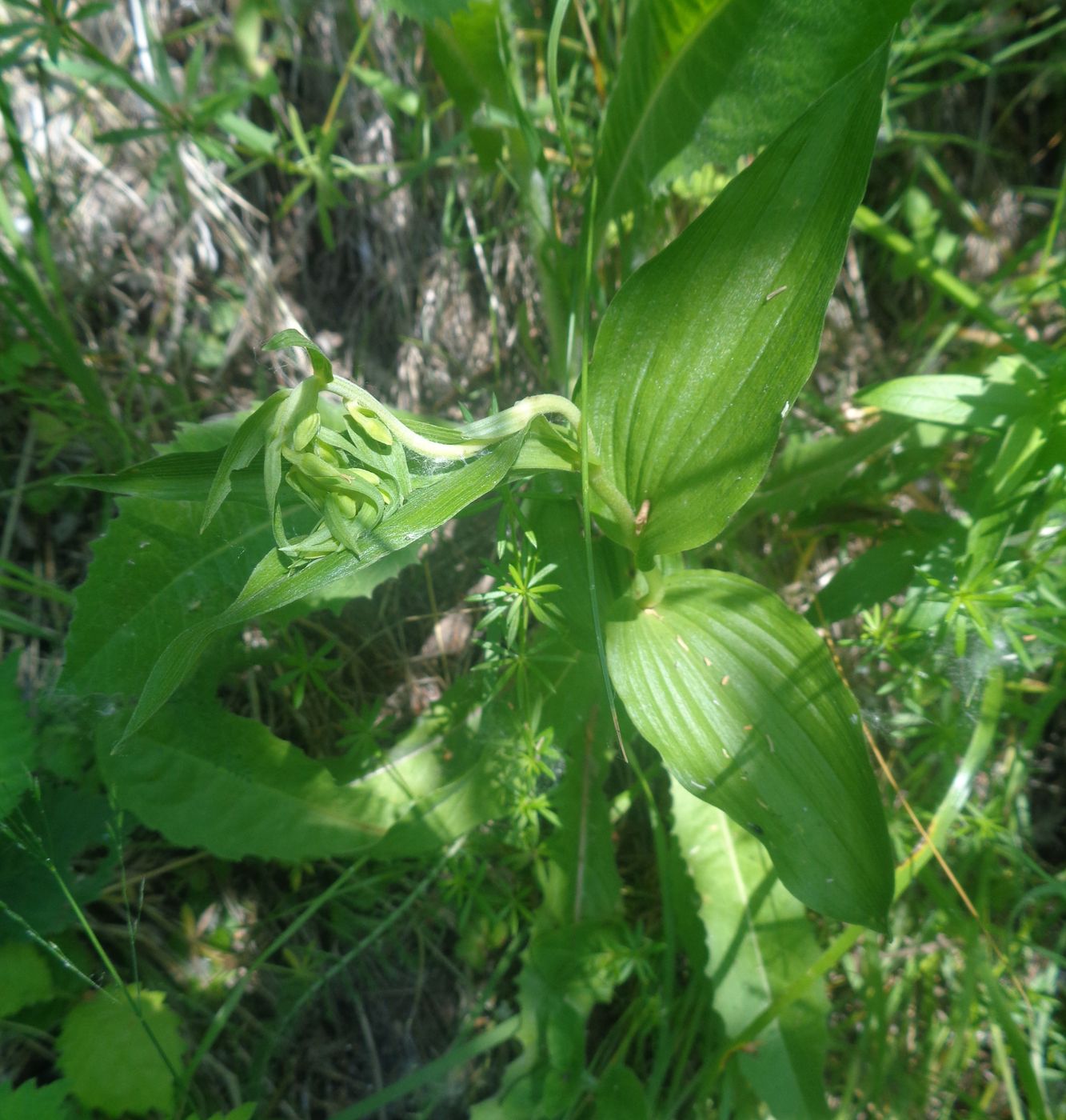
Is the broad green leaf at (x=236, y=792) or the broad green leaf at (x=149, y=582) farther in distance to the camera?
the broad green leaf at (x=236, y=792)

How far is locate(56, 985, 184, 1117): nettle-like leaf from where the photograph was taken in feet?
5.45

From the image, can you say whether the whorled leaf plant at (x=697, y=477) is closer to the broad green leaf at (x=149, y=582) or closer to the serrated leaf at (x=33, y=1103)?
the broad green leaf at (x=149, y=582)

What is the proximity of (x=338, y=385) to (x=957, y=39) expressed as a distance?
253 cm

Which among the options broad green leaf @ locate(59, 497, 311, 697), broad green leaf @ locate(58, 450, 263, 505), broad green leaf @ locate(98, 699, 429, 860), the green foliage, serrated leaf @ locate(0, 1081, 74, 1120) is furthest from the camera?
broad green leaf @ locate(98, 699, 429, 860)

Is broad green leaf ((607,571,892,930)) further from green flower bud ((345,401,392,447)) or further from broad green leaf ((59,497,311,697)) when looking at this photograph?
broad green leaf ((59,497,311,697))

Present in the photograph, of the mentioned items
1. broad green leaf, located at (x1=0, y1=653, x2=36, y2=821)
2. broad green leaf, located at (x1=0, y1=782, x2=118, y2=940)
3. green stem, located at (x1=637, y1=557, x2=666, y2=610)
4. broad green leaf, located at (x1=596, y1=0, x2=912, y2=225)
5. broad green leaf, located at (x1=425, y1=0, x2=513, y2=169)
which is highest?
broad green leaf, located at (x1=425, y1=0, x2=513, y2=169)

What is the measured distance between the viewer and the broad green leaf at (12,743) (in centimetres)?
153

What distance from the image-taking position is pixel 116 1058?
1.70 meters

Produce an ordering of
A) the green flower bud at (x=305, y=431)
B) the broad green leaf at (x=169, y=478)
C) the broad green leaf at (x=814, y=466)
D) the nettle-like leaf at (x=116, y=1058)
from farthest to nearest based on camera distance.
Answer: the broad green leaf at (x=814, y=466) → the nettle-like leaf at (x=116, y=1058) → the broad green leaf at (x=169, y=478) → the green flower bud at (x=305, y=431)

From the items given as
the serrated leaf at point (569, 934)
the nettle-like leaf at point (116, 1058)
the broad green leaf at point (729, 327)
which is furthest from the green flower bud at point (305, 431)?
the nettle-like leaf at point (116, 1058)

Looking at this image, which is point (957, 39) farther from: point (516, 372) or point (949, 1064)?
point (949, 1064)

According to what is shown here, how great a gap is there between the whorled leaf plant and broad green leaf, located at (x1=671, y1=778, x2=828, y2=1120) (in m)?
0.57

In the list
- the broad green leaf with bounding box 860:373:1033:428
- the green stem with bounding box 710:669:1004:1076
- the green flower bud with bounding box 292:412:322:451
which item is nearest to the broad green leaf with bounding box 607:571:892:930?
the green stem with bounding box 710:669:1004:1076

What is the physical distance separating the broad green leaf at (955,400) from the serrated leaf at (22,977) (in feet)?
7.13
